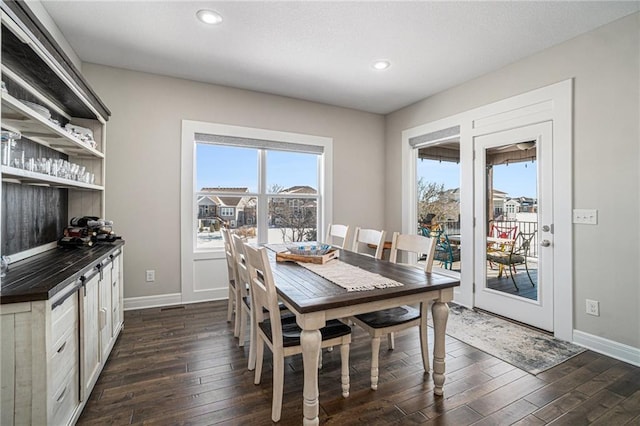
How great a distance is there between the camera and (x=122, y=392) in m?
1.96

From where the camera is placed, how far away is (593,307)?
261 centimetres

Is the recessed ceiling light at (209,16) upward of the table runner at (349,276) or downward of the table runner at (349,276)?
upward

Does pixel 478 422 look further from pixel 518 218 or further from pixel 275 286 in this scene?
pixel 518 218

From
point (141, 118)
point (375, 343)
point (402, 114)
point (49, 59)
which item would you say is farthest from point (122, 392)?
point (402, 114)

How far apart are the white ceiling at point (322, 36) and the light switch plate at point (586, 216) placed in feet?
4.98

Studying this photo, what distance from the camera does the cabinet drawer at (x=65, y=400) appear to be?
1.39m

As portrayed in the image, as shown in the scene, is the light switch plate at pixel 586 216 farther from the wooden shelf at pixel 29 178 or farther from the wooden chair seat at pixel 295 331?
the wooden shelf at pixel 29 178

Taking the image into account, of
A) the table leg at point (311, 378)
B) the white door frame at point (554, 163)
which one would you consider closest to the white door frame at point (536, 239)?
the white door frame at point (554, 163)

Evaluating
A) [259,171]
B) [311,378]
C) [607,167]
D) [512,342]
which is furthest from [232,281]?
[607,167]

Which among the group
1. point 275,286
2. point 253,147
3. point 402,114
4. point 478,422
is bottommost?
point 478,422

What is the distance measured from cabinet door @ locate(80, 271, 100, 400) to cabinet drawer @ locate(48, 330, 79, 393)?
0.08 metres

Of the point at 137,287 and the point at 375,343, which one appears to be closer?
the point at 375,343

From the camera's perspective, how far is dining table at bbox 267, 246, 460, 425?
1.53 m

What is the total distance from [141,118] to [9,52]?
6.11ft
